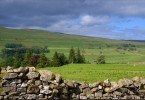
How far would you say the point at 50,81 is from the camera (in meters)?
18.9

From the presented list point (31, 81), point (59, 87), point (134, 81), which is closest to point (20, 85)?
point (31, 81)

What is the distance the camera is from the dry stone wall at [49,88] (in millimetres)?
18641

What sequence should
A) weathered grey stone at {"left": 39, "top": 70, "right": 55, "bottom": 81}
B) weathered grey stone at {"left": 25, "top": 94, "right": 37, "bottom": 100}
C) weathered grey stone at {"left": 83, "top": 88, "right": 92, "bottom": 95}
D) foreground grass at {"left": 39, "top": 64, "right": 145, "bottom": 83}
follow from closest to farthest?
weathered grey stone at {"left": 25, "top": 94, "right": 37, "bottom": 100}
weathered grey stone at {"left": 39, "top": 70, "right": 55, "bottom": 81}
weathered grey stone at {"left": 83, "top": 88, "right": 92, "bottom": 95}
foreground grass at {"left": 39, "top": 64, "right": 145, "bottom": 83}

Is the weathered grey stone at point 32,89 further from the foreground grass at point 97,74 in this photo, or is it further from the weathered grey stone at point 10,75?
the foreground grass at point 97,74

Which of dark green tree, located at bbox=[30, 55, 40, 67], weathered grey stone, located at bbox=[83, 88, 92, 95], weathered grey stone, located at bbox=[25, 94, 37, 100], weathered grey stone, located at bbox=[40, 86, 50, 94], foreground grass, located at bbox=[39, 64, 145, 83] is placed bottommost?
dark green tree, located at bbox=[30, 55, 40, 67]

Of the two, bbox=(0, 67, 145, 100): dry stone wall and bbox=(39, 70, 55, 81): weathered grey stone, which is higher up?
bbox=(39, 70, 55, 81): weathered grey stone

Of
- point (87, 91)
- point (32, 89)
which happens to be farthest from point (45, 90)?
point (87, 91)

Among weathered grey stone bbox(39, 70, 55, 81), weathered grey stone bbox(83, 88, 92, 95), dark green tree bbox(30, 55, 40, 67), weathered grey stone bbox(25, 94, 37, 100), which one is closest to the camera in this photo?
weathered grey stone bbox(25, 94, 37, 100)

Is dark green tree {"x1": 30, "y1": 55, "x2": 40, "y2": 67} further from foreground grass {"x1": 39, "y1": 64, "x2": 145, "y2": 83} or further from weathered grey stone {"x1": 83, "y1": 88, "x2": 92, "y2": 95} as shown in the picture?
weathered grey stone {"x1": 83, "y1": 88, "x2": 92, "y2": 95}

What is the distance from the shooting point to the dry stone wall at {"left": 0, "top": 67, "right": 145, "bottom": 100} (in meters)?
18.6

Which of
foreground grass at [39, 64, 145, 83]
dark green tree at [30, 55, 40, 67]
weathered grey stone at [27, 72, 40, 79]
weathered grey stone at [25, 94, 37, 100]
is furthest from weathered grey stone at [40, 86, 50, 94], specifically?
dark green tree at [30, 55, 40, 67]

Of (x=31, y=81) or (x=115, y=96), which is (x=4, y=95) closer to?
(x=31, y=81)

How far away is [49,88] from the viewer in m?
18.8

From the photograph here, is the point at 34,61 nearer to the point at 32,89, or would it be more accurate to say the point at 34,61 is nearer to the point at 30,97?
the point at 32,89
